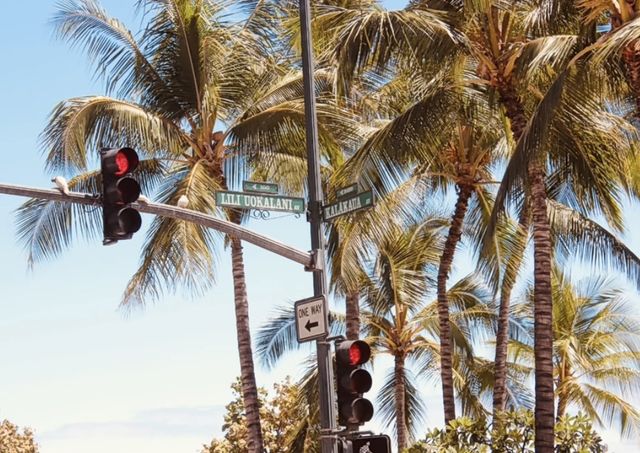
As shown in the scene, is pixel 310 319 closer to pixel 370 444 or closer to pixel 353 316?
pixel 370 444

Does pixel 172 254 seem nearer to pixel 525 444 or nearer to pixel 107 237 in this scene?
pixel 525 444

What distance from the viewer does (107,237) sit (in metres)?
11.7

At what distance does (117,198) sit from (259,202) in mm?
2242

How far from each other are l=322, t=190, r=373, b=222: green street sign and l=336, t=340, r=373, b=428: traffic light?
1.71 m

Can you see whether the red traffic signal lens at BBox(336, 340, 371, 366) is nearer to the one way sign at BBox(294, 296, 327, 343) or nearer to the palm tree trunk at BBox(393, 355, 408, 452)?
the one way sign at BBox(294, 296, 327, 343)

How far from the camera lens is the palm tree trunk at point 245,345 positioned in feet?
83.3

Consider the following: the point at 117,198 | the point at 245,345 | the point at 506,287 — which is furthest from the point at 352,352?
the point at 506,287

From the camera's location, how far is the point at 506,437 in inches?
920

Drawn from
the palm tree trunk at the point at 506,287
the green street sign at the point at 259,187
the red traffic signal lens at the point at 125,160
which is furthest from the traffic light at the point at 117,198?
the palm tree trunk at the point at 506,287

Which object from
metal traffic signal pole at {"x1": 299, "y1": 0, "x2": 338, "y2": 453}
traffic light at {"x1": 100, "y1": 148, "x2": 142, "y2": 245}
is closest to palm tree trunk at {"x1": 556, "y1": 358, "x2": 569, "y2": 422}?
metal traffic signal pole at {"x1": 299, "y1": 0, "x2": 338, "y2": 453}

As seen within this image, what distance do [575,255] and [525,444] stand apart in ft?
14.7

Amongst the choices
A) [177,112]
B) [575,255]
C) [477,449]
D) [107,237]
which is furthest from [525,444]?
[107,237]

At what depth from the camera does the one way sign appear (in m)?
13.4

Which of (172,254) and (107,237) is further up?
(172,254)
